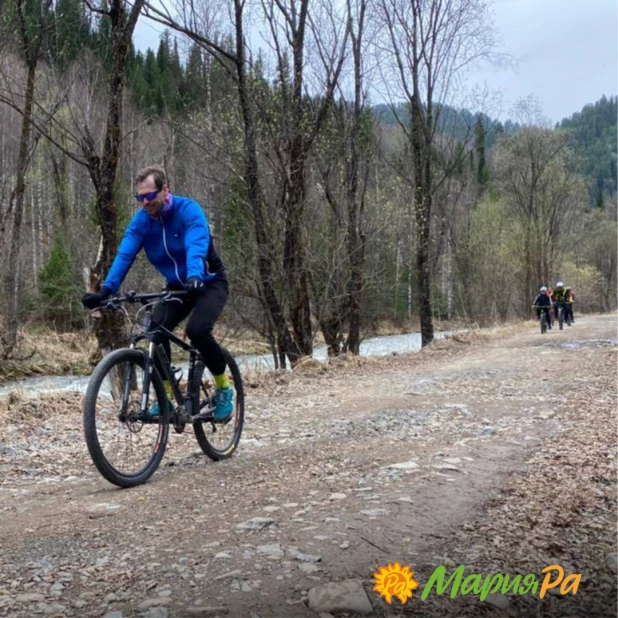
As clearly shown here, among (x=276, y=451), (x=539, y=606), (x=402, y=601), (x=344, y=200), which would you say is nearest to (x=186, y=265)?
(x=276, y=451)

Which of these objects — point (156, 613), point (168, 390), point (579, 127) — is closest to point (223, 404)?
point (168, 390)

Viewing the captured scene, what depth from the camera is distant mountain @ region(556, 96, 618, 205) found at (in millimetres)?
46450

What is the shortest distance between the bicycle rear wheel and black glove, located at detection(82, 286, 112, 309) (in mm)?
891

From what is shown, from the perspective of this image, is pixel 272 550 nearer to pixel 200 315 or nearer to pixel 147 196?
pixel 200 315

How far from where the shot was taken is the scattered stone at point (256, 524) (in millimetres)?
3182

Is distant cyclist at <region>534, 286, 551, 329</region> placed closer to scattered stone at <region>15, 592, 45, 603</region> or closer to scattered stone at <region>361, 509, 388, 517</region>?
scattered stone at <region>361, 509, 388, 517</region>

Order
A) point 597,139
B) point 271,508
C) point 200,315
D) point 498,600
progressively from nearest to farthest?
point 498,600 → point 271,508 → point 200,315 → point 597,139

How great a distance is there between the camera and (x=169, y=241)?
4434 mm

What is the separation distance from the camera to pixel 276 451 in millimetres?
5098

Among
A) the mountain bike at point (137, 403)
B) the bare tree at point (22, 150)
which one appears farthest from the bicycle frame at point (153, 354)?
the bare tree at point (22, 150)

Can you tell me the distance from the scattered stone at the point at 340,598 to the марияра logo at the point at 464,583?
3.2 inches

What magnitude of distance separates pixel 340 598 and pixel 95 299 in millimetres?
2554

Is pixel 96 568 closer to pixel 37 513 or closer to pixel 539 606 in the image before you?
pixel 37 513

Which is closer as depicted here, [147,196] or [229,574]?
[229,574]
